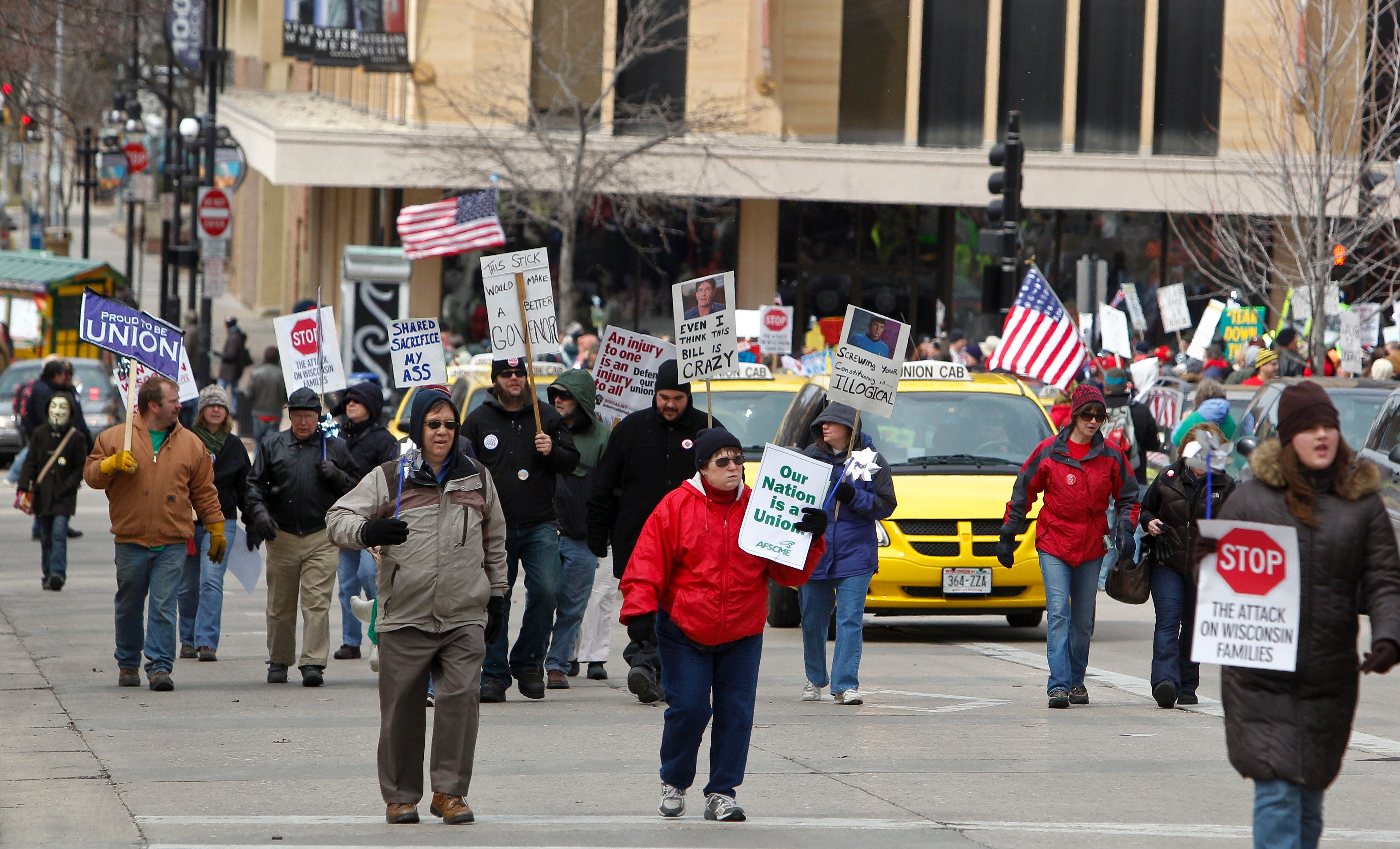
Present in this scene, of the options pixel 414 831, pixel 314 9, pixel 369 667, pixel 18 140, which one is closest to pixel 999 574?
pixel 369 667

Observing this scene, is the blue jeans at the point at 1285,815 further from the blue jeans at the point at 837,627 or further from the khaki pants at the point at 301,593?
the khaki pants at the point at 301,593

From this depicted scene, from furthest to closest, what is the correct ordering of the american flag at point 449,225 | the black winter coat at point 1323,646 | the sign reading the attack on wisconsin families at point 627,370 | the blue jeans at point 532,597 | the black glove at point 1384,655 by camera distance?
the american flag at point 449,225 < the sign reading the attack on wisconsin families at point 627,370 < the blue jeans at point 532,597 < the black winter coat at point 1323,646 < the black glove at point 1384,655

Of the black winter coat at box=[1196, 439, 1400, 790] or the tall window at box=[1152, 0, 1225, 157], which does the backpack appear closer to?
the black winter coat at box=[1196, 439, 1400, 790]

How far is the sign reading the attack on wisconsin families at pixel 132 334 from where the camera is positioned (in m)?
11.6

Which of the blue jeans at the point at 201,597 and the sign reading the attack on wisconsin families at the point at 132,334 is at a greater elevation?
the sign reading the attack on wisconsin families at the point at 132,334

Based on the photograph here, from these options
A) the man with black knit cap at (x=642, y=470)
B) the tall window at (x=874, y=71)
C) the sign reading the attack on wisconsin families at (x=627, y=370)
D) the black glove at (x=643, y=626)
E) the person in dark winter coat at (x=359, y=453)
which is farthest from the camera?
the tall window at (x=874, y=71)

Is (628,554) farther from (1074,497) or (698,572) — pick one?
(698,572)

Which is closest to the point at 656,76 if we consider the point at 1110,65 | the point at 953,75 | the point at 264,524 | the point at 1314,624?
the point at 953,75

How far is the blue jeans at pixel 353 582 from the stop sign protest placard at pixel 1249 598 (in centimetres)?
728

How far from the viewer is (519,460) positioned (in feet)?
34.3

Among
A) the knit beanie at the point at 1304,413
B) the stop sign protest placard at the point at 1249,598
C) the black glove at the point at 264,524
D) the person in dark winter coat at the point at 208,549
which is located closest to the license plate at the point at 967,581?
the black glove at the point at 264,524

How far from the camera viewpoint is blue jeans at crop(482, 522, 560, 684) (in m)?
10.5

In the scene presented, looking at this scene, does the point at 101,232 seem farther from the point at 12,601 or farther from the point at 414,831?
the point at 414,831

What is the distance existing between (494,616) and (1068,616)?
4.06 meters
